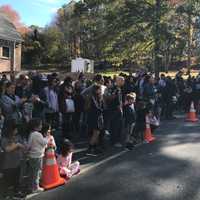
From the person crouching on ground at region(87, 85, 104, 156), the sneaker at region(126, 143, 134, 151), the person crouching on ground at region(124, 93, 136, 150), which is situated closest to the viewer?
the person crouching on ground at region(87, 85, 104, 156)

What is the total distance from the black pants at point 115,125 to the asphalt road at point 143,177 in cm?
65

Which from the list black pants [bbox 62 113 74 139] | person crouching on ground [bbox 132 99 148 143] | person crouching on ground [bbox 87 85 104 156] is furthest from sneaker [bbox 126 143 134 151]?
black pants [bbox 62 113 74 139]

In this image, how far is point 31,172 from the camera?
7719 millimetres

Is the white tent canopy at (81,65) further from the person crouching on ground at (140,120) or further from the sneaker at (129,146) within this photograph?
the sneaker at (129,146)

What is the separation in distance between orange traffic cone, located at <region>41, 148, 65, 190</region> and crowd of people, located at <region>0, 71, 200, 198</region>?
14cm

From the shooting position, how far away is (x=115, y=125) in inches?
473

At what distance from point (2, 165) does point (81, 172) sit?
6.81ft

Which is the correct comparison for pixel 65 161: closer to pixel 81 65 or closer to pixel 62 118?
pixel 62 118

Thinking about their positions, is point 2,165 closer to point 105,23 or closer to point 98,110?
point 98,110

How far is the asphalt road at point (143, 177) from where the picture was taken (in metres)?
7.66

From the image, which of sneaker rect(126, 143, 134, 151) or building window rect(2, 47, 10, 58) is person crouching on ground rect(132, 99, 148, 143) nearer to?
sneaker rect(126, 143, 134, 151)

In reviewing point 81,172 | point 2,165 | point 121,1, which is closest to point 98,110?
point 81,172

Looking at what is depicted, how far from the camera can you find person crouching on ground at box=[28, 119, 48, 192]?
25.3ft

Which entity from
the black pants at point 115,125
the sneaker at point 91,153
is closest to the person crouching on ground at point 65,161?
the sneaker at point 91,153
